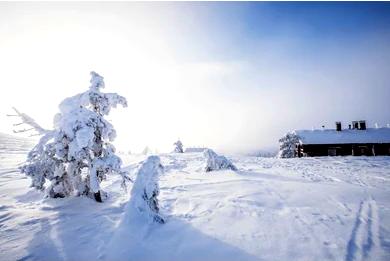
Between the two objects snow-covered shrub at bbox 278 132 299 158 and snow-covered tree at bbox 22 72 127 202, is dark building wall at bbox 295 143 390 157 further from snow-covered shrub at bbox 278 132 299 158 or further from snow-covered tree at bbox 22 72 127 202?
snow-covered tree at bbox 22 72 127 202

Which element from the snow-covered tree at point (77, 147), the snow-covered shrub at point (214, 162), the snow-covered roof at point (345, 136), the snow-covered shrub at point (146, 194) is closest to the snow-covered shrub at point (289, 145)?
the snow-covered roof at point (345, 136)

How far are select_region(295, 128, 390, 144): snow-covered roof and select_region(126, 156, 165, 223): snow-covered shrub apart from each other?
128 feet

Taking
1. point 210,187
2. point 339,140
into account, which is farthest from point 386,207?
point 339,140

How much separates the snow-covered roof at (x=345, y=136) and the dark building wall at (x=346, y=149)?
26.2 inches

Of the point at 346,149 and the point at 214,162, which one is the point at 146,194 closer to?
the point at 214,162

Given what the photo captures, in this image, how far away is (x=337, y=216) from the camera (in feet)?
28.8

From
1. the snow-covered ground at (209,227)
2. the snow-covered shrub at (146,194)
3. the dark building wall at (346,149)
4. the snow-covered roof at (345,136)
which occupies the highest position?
the snow-covered roof at (345,136)

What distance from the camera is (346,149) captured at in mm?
41562

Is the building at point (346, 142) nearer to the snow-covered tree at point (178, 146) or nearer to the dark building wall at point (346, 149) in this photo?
the dark building wall at point (346, 149)

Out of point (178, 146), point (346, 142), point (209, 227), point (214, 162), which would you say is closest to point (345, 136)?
point (346, 142)

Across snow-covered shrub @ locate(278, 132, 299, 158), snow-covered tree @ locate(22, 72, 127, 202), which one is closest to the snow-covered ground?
snow-covered tree @ locate(22, 72, 127, 202)

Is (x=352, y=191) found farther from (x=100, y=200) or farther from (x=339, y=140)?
(x=339, y=140)

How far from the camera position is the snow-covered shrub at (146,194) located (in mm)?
7742

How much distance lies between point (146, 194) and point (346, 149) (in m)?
43.0
